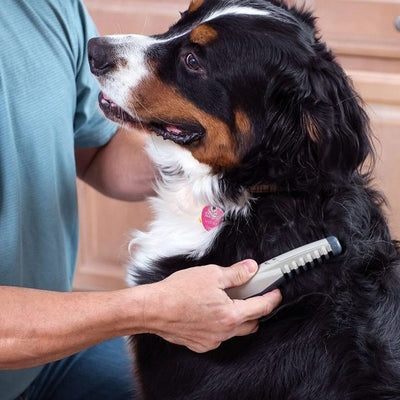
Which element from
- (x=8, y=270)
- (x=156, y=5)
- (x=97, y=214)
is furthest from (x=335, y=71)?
(x=97, y=214)

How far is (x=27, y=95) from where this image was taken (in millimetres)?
1210

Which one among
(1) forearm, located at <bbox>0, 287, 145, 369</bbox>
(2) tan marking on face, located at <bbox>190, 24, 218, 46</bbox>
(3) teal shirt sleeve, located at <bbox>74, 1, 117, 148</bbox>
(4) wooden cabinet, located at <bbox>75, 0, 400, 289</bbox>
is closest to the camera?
(1) forearm, located at <bbox>0, 287, 145, 369</bbox>

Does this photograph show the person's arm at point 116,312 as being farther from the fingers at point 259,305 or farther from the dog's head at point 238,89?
the dog's head at point 238,89

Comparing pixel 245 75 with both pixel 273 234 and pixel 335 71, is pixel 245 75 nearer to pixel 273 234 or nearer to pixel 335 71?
pixel 335 71

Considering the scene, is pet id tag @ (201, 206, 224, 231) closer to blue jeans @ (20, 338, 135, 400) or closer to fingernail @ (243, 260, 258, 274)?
fingernail @ (243, 260, 258, 274)

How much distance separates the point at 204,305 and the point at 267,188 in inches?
9.1

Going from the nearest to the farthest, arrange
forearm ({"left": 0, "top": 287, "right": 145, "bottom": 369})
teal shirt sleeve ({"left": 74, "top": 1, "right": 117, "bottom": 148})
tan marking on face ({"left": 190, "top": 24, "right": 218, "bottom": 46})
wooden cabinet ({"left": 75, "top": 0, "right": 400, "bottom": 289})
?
forearm ({"left": 0, "top": 287, "right": 145, "bottom": 369}), tan marking on face ({"left": 190, "top": 24, "right": 218, "bottom": 46}), teal shirt sleeve ({"left": 74, "top": 1, "right": 117, "bottom": 148}), wooden cabinet ({"left": 75, "top": 0, "right": 400, "bottom": 289})

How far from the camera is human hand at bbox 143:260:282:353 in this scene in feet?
3.29

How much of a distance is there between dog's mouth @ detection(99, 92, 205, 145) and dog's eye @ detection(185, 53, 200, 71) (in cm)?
9

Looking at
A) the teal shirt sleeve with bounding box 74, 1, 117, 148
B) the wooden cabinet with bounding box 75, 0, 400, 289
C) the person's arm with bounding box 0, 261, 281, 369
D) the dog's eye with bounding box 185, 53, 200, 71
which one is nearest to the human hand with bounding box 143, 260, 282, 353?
the person's arm with bounding box 0, 261, 281, 369

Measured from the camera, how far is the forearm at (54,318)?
992mm

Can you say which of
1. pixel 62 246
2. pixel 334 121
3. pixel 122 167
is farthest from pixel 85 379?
pixel 334 121

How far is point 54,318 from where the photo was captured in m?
1.00

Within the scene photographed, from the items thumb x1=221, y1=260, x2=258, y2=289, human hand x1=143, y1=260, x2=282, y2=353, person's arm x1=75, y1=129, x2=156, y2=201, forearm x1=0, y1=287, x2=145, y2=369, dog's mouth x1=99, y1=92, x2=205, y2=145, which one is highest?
dog's mouth x1=99, y1=92, x2=205, y2=145
